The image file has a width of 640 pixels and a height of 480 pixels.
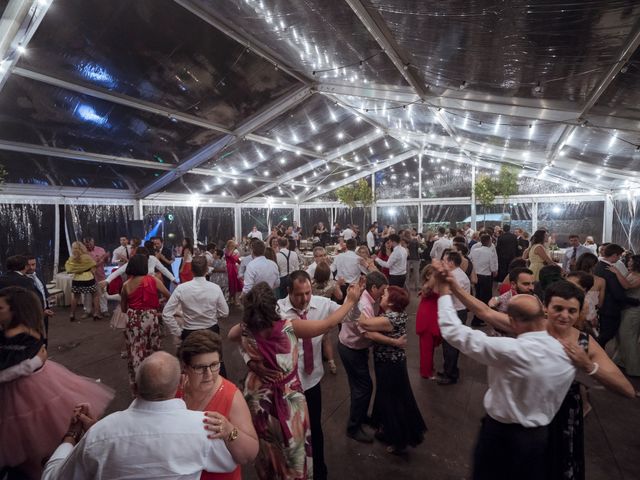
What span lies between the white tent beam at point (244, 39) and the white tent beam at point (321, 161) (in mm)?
5240

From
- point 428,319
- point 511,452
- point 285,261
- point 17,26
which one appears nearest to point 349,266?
point 285,261

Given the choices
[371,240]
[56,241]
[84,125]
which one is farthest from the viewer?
[371,240]

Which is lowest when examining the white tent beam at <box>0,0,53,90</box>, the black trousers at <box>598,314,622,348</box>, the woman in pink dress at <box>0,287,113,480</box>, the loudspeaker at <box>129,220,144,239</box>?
the black trousers at <box>598,314,622,348</box>

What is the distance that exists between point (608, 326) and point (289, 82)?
6607mm

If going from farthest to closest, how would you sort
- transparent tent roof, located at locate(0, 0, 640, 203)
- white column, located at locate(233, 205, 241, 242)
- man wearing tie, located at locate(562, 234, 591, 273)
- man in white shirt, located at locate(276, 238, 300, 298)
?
white column, located at locate(233, 205, 241, 242) → man wearing tie, located at locate(562, 234, 591, 273) → man in white shirt, located at locate(276, 238, 300, 298) → transparent tent roof, located at locate(0, 0, 640, 203)

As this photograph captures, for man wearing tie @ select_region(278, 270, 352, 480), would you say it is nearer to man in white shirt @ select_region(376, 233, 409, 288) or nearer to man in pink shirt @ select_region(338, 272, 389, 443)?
man in pink shirt @ select_region(338, 272, 389, 443)

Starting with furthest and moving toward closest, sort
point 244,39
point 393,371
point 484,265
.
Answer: point 484,265, point 244,39, point 393,371

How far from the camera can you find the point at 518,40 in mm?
3100

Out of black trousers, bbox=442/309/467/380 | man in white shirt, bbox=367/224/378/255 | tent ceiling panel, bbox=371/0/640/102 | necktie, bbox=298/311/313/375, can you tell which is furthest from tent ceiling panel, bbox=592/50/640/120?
man in white shirt, bbox=367/224/378/255

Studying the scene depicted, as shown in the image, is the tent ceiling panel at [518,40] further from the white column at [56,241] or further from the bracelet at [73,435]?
the white column at [56,241]

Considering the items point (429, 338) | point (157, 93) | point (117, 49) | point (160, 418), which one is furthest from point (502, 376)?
point (157, 93)

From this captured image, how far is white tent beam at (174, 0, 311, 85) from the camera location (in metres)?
4.42

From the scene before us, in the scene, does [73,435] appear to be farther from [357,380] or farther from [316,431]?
[357,380]

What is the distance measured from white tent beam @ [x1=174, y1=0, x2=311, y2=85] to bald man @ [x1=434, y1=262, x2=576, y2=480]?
5.02m
